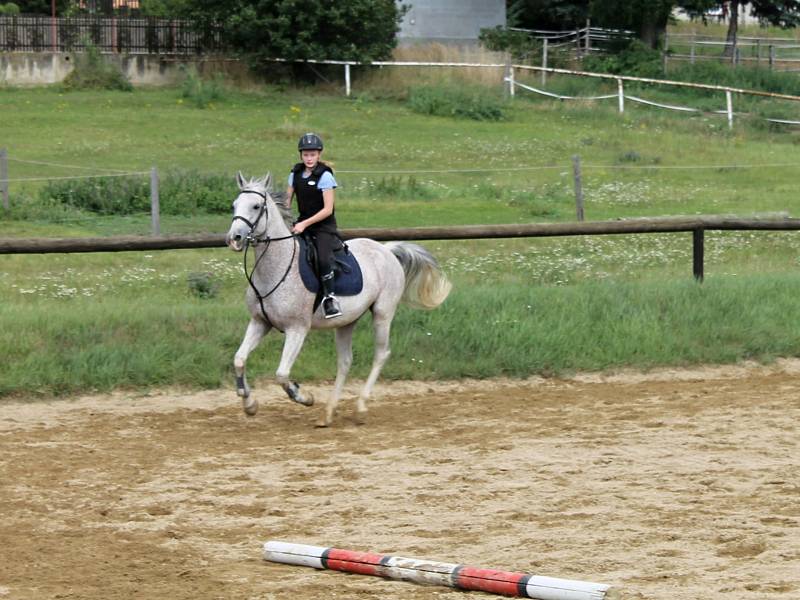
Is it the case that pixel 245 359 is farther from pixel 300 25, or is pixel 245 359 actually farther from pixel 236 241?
pixel 300 25

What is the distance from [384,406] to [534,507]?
12.0 feet

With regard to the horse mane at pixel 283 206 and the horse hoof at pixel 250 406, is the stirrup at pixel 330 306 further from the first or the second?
the horse hoof at pixel 250 406

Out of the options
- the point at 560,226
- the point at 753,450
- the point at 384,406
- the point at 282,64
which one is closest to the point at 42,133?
the point at 282,64

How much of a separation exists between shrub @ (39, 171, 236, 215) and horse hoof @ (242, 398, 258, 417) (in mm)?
11805

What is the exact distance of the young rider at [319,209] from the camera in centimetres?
1051

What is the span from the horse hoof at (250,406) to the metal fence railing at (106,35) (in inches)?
1148

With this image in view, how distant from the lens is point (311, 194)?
10.6m

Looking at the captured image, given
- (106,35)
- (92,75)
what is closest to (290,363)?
(92,75)

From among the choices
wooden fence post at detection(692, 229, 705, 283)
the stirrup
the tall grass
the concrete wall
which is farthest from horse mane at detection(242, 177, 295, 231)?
the concrete wall

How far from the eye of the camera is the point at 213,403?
37.9 ft

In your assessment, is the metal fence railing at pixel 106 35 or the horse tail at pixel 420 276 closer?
the horse tail at pixel 420 276

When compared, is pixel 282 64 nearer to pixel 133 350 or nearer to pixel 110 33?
pixel 110 33

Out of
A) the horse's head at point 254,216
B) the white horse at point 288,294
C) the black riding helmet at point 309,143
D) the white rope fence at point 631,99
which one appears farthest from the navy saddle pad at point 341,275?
the white rope fence at point 631,99

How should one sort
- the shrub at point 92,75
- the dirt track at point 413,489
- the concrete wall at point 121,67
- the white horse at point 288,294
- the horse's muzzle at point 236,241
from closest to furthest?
the dirt track at point 413,489, the horse's muzzle at point 236,241, the white horse at point 288,294, the concrete wall at point 121,67, the shrub at point 92,75
